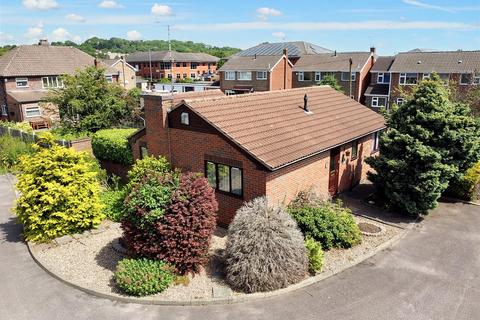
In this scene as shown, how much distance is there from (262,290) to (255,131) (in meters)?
5.84

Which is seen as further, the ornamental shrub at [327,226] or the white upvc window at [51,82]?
the white upvc window at [51,82]

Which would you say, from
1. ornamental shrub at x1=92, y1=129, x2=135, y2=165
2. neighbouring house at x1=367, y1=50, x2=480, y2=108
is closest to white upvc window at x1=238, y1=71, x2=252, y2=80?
neighbouring house at x1=367, y1=50, x2=480, y2=108

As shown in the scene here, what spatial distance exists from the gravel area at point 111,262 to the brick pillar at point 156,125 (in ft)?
12.6

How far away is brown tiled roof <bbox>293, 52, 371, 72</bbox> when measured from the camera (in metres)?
46.8

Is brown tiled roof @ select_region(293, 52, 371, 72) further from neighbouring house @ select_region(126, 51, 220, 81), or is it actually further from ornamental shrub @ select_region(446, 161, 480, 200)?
neighbouring house @ select_region(126, 51, 220, 81)

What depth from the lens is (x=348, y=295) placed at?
9.84 meters

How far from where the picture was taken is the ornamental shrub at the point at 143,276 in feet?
31.7

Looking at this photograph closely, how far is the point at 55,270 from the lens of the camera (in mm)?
11086

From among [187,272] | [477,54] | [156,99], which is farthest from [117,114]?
[477,54]

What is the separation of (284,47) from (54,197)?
58.2 meters

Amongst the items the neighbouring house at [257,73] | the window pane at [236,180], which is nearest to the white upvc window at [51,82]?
the neighbouring house at [257,73]

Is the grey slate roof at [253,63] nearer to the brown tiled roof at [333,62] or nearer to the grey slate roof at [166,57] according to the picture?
the brown tiled roof at [333,62]

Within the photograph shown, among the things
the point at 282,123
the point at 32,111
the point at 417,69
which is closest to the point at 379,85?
the point at 417,69

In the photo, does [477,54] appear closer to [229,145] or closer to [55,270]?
[229,145]
